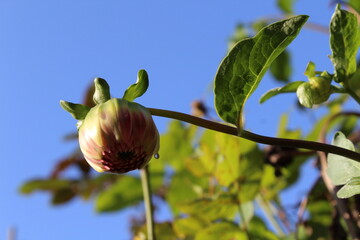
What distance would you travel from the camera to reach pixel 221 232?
1.07 metres

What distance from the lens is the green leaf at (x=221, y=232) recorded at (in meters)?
1.06

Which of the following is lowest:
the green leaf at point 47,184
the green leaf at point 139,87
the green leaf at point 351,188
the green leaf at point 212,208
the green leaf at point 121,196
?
the green leaf at point 47,184

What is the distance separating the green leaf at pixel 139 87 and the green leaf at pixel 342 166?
26 cm

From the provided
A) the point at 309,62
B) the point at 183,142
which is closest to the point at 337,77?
the point at 309,62

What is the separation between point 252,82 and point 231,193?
542 mm

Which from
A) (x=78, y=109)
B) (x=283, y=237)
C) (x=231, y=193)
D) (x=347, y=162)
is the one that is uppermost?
(x=78, y=109)

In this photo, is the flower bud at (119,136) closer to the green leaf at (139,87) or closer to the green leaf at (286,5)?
the green leaf at (139,87)

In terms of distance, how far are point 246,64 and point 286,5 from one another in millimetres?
1242

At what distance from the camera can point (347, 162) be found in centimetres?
67

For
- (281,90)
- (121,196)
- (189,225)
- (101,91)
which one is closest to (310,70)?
(281,90)

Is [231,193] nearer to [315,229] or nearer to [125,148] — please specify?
[315,229]

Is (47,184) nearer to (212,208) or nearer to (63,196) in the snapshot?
(63,196)

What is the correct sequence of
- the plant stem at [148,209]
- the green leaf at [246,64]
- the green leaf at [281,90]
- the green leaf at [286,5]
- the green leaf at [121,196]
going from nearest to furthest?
1. the green leaf at [246,64]
2. the green leaf at [281,90]
3. the plant stem at [148,209]
4. the green leaf at [121,196]
5. the green leaf at [286,5]

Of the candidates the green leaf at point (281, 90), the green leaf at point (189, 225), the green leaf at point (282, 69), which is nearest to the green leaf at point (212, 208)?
the green leaf at point (189, 225)
